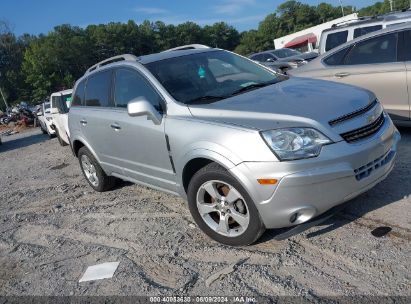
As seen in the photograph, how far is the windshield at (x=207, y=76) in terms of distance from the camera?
428 centimetres

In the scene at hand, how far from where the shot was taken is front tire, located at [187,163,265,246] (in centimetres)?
356

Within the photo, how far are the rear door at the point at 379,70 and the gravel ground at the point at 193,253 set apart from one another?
62 centimetres

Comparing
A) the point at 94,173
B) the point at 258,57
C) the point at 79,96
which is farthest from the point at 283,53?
the point at 94,173

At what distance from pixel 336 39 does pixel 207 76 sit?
667 centimetres

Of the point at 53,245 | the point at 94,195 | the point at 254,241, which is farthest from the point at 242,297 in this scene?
the point at 94,195

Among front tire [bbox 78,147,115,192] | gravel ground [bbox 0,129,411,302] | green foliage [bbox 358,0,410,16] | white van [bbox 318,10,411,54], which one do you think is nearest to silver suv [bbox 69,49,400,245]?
gravel ground [bbox 0,129,411,302]

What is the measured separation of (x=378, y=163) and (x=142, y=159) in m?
2.34

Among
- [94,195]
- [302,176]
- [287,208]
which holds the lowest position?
[94,195]

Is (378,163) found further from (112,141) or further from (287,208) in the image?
(112,141)

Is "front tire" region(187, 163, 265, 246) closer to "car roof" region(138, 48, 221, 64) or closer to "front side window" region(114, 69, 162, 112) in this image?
"front side window" region(114, 69, 162, 112)

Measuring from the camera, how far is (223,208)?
3.77 metres

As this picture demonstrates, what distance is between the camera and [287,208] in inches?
132

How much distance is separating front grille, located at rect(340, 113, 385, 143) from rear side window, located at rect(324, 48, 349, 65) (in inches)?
117

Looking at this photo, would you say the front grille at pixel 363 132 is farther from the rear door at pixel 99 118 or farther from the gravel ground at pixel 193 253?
the rear door at pixel 99 118
